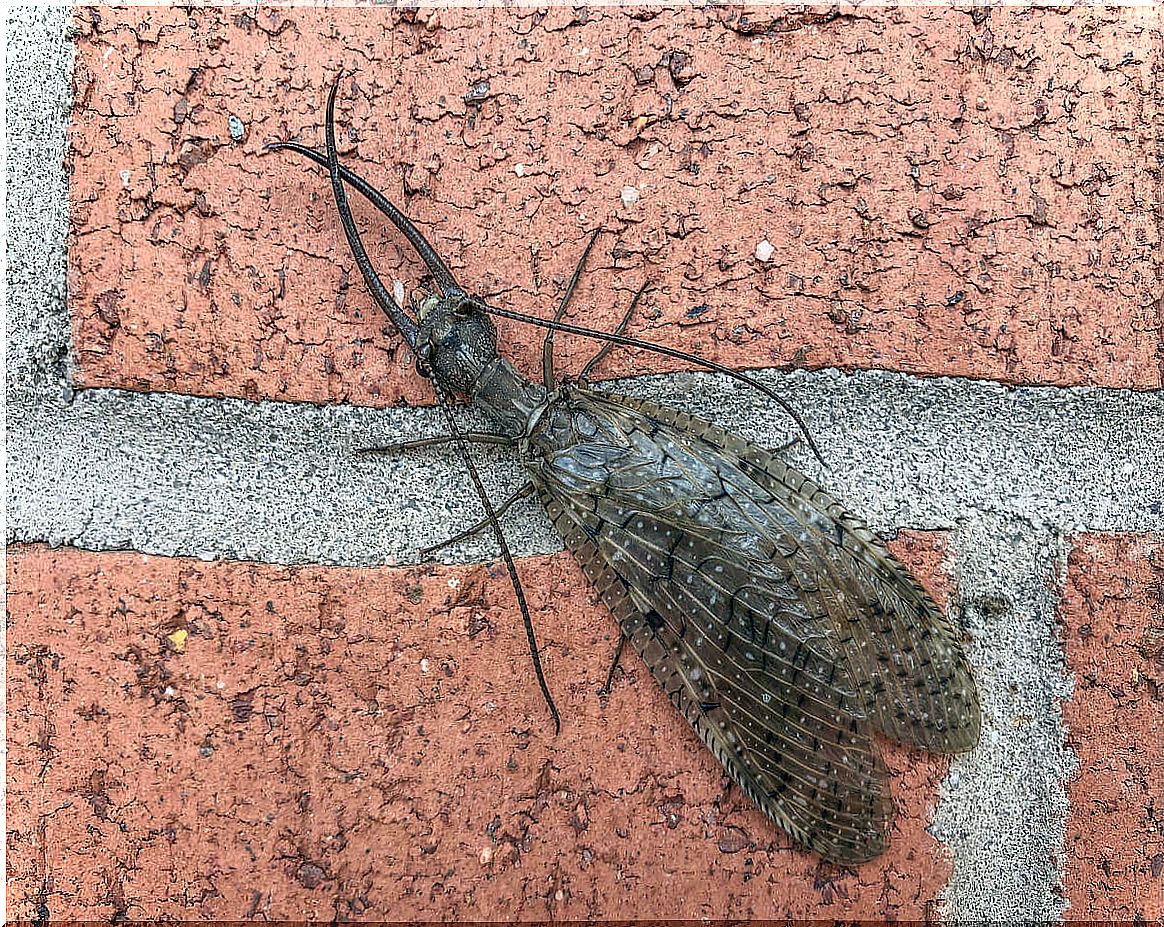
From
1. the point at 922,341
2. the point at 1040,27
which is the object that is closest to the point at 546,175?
the point at 922,341

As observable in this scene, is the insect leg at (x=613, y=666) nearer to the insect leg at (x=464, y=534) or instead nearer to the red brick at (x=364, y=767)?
the red brick at (x=364, y=767)

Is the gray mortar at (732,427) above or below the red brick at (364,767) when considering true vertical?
above

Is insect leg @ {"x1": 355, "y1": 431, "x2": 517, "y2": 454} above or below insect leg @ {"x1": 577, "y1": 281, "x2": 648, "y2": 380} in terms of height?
below

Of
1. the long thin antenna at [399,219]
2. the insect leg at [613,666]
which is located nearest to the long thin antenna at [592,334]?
the long thin antenna at [399,219]

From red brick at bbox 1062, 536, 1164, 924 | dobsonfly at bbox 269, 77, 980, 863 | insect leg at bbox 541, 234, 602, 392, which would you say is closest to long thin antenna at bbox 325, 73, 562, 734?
dobsonfly at bbox 269, 77, 980, 863

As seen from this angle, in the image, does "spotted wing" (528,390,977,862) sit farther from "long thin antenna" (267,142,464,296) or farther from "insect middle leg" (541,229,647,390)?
"long thin antenna" (267,142,464,296)

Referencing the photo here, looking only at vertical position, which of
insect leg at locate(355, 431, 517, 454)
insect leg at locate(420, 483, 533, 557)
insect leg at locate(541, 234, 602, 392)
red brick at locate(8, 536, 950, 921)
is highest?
insect leg at locate(541, 234, 602, 392)
